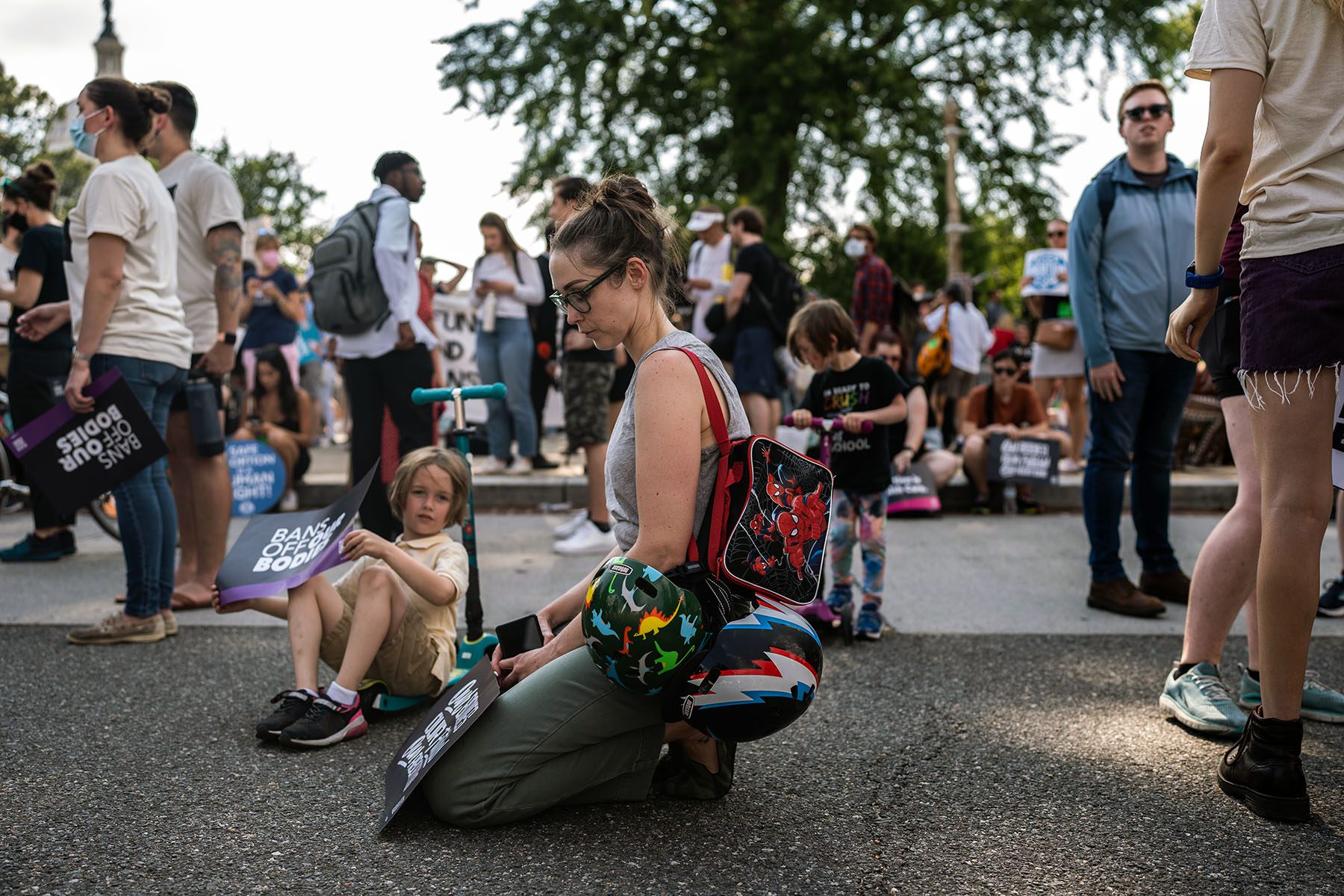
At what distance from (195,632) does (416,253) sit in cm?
207

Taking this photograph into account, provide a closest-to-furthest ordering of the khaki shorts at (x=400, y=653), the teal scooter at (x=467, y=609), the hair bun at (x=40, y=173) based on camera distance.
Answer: the khaki shorts at (x=400, y=653) < the teal scooter at (x=467, y=609) < the hair bun at (x=40, y=173)

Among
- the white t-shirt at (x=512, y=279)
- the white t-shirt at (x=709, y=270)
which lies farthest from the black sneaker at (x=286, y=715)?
the white t-shirt at (x=512, y=279)

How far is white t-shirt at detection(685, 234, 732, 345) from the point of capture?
8312 mm

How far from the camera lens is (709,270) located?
839 cm

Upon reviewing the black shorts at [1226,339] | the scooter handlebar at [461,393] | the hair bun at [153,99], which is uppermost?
the hair bun at [153,99]

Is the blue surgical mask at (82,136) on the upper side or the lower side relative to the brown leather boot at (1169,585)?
upper

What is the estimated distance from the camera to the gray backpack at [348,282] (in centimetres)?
535

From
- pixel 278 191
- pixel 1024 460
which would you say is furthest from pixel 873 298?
pixel 278 191

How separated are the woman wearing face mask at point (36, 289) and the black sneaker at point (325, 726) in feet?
10.3

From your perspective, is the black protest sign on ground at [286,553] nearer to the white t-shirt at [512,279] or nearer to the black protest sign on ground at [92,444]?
the black protest sign on ground at [92,444]

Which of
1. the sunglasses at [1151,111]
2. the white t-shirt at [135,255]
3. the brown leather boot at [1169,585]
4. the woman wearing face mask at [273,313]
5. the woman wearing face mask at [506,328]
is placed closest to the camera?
the white t-shirt at [135,255]

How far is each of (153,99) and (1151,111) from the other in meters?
4.06

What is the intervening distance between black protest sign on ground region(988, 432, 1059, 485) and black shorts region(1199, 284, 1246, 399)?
469cm

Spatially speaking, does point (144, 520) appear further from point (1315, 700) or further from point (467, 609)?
point (1315, 700)
